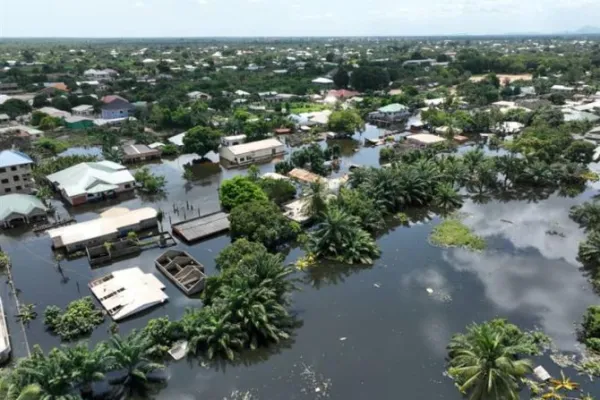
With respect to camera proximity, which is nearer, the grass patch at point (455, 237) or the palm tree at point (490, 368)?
the palm tree at point (490, 368)

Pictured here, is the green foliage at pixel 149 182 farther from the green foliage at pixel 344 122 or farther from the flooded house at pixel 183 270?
the green foliage at pixel 344 122

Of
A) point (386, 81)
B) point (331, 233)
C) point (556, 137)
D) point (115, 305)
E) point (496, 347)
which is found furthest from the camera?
point (386, 81)

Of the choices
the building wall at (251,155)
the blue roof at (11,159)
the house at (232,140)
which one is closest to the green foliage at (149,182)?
the blue roof at (11,159)

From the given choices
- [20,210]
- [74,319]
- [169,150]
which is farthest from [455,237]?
[169,150]

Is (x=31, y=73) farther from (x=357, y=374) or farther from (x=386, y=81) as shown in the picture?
(x=357, y=374)

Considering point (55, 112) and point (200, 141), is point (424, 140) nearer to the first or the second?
point (200, 141)

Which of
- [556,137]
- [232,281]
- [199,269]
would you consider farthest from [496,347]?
[556,137]
